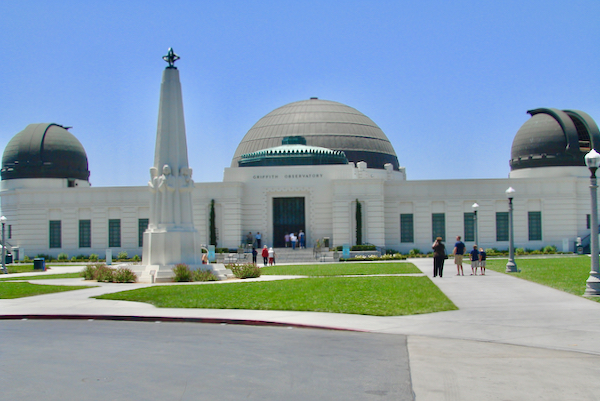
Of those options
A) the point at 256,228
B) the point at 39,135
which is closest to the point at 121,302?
the point at 256,228

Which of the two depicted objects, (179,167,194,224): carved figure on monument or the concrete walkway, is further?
(179,167,194,224): carved figure on monument

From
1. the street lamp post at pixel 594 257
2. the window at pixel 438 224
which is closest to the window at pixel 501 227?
the window at pixel 438 224

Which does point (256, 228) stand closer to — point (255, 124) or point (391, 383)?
point (255, 124)

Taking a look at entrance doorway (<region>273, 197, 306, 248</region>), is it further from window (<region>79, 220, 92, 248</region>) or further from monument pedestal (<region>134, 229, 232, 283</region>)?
monument pedestal (<region>134, 229, 232, 283</region>)

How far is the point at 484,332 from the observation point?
12.4 m

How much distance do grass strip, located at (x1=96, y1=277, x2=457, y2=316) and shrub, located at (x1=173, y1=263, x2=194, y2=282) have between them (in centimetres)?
278

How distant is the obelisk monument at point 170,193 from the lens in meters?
26.6

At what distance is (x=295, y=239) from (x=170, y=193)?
21.4m

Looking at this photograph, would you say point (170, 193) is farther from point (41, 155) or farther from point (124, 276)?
point (41, 155)

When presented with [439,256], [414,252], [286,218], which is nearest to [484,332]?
[439,256]

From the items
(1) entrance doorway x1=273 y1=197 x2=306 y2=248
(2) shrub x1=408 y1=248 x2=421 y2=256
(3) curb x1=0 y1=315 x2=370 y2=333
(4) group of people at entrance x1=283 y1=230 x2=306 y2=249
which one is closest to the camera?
(3) curb x1=0 y1=315 x2=370 y2=333

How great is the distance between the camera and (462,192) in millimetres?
49812

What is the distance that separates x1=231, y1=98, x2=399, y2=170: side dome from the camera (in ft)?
194

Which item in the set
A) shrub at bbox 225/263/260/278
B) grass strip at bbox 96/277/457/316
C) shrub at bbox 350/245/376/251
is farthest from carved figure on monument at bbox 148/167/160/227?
shrub at bbox 350/245/376/251
